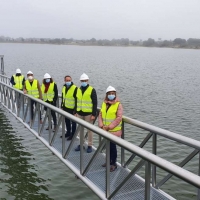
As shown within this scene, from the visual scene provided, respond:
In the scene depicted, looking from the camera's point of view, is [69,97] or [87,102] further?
[69,97]

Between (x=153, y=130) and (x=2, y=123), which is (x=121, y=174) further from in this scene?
(x=2, y=123)

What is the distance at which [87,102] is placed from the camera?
6602 millimetres

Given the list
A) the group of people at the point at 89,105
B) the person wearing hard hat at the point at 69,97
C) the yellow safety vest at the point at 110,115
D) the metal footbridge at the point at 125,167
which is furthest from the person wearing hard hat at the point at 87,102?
the yellow safety vest at the point at 110,115

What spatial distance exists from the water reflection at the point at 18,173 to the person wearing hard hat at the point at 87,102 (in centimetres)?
195

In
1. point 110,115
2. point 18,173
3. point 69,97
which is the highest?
point 69,97

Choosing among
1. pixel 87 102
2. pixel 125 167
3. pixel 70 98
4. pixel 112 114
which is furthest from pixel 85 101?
pixel 125 167

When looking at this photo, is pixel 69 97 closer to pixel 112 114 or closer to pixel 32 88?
pixel 112 114

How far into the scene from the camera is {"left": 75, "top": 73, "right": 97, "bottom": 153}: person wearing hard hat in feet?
21.5


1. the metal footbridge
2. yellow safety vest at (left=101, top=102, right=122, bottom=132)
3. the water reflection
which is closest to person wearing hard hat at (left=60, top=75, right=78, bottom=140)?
the metal footbridge

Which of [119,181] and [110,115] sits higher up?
[110,115]

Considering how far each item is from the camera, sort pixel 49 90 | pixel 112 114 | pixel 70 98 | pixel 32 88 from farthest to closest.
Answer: pixel 32 88 < pixel 49 90 < pixel 70 98 < pixel 112 114

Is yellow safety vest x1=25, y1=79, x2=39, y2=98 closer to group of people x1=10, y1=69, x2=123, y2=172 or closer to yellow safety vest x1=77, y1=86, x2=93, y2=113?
group of people x1=10, y1=69, x2=123, y2=172

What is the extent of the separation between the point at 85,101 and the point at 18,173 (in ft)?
11.7

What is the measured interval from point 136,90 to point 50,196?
1683 cm
